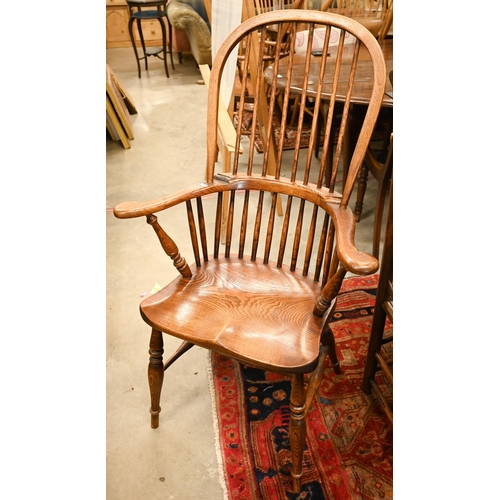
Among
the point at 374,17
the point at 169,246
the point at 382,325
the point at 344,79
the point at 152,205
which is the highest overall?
the point at 374,17

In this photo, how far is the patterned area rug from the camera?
5.01ft

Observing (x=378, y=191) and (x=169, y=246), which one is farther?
(x=378, y=191)

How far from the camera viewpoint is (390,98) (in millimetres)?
2188

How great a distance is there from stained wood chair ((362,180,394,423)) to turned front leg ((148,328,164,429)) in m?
0.68

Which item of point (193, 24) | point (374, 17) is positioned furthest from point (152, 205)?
point (193, 24)

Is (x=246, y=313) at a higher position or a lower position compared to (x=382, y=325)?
higher

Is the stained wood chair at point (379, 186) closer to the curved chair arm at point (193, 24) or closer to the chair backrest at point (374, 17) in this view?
the chair backrest at point (374, 17)

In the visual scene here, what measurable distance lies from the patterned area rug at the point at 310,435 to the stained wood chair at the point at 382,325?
108 mm

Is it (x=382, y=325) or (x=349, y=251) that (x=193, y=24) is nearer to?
(x=382, y=325)

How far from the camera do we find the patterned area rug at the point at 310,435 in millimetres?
1527

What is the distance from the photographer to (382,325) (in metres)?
1.64

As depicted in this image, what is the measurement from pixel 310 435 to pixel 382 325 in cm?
44

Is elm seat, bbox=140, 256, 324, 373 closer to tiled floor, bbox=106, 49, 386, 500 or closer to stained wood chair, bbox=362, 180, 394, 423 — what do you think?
stained wood chair, bbox=362, 180, 394, 423

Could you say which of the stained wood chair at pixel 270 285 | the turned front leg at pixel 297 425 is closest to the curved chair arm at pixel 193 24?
the stained wood chair at pixel 270 285
